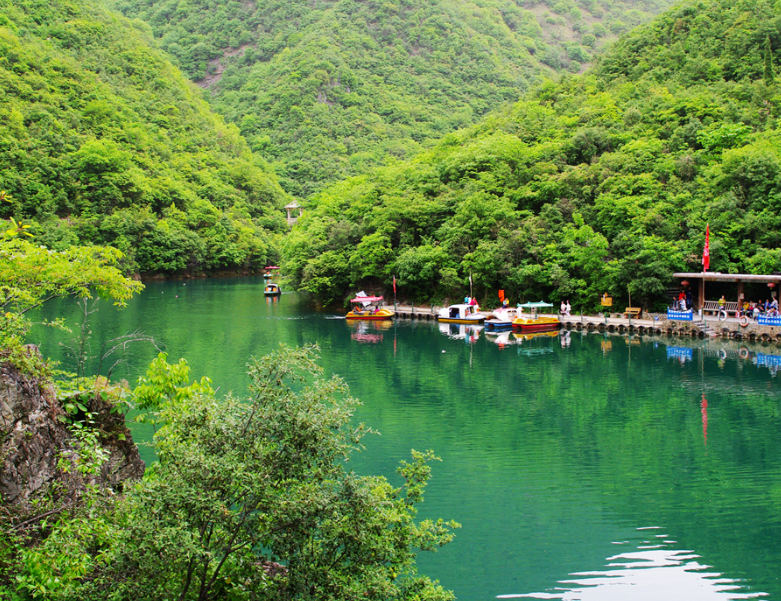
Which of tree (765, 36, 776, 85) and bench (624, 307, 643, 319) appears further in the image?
tree (765, 36, 776, 85)

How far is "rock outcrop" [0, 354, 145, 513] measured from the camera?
1048 centimetres

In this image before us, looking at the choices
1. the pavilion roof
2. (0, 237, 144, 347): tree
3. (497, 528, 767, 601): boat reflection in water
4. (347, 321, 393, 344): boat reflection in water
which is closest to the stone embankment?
the pavilion roof

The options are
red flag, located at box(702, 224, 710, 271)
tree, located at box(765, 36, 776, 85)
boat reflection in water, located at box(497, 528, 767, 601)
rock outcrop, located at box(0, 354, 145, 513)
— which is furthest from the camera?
tree, located at box(765, 36, 776, 85)

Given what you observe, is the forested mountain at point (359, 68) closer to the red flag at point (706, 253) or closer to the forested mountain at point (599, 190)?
the forested mountain at point (599, 190)

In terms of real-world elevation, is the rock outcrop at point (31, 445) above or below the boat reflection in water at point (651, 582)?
above

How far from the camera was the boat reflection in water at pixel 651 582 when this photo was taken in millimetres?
13820

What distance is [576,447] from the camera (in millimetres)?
22797

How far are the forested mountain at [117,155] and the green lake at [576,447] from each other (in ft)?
184

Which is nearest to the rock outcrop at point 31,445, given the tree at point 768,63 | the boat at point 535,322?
the boat at point 535,322

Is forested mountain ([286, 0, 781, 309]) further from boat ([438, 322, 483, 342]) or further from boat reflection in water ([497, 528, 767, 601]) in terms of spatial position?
boat reflection in water ([497, 528, 767, 601])

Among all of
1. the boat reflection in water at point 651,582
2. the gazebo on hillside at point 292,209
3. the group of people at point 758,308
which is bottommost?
the boat reflection in water at point 651,582

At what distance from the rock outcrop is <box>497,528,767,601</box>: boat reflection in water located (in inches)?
330

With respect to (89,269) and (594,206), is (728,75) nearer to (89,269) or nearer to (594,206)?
(594,206)

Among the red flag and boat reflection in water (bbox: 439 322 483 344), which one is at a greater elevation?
the red flag
